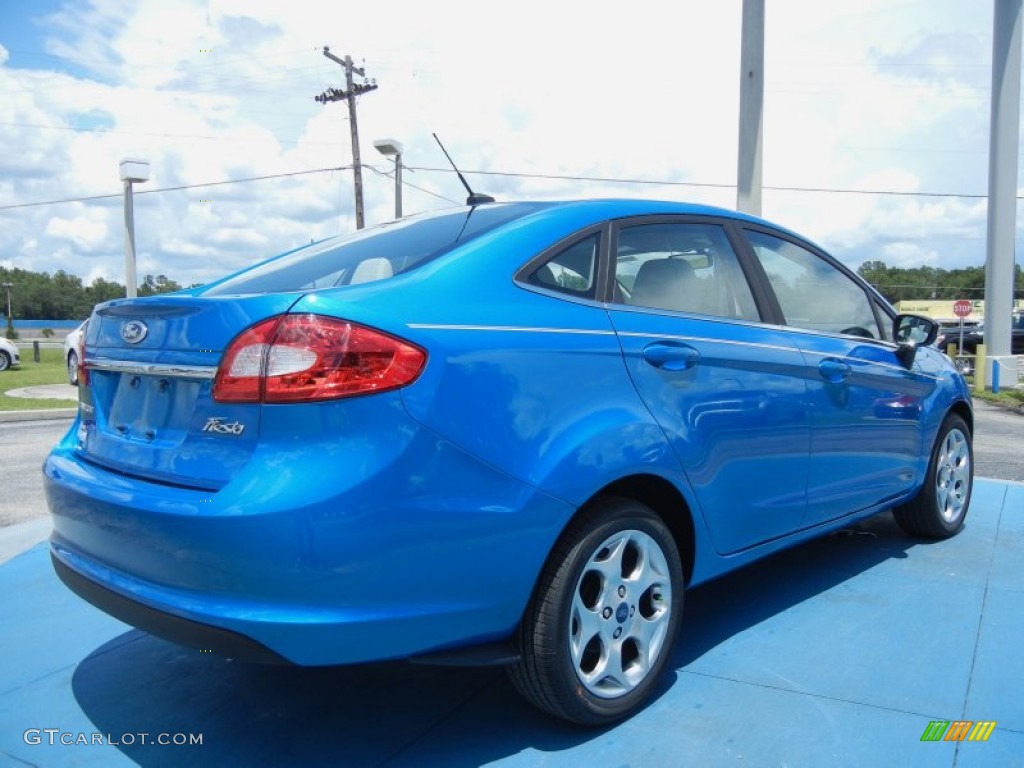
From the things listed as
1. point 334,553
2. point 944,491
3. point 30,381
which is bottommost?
point 30,381

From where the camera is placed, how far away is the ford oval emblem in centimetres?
249

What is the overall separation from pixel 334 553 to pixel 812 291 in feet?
8.84

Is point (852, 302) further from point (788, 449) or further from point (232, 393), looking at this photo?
point (232, 393)

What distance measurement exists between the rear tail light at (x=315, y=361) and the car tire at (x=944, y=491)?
3434mm

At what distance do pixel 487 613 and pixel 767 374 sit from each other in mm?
1525

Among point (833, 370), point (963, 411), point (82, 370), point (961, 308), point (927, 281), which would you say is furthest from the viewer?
point (927, 281)

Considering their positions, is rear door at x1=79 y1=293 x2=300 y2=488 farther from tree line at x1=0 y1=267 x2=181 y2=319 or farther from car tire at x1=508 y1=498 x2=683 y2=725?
tree line at x1=0 y1=267 x2=181 y2=319

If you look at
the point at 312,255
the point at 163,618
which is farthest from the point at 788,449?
the point at 163,618

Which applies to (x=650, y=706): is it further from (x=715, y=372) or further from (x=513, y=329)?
(x=513, y=329)

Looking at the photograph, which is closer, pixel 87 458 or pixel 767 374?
pixel 87 458

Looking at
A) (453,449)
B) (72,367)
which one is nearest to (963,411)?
(453,449)

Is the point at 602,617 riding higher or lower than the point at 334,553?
lower

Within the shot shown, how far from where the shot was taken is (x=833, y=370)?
3582 millimetres

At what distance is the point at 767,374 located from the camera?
10.5 feet
